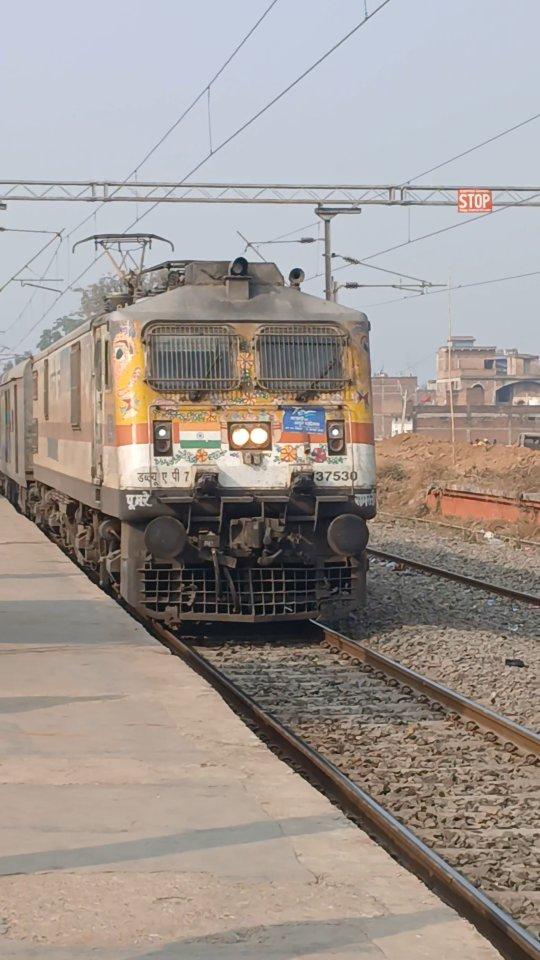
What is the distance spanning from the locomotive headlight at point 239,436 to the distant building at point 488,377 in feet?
257

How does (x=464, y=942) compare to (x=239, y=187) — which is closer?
(x=464, y=942)

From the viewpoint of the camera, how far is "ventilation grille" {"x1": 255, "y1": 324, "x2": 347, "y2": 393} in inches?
499

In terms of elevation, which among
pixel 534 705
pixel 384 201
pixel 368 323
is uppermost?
pixel 384 201

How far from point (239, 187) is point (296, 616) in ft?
51.2

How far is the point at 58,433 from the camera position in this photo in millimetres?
17672

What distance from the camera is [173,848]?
556 cm

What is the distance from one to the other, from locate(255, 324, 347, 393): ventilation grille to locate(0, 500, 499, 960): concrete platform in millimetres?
4114

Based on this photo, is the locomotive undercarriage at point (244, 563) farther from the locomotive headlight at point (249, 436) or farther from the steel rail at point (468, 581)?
the steel rail at point (468, 581)

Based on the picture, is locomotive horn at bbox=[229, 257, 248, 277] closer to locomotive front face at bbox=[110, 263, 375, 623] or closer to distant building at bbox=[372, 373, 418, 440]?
locomotive front face at bbox=[110, 263, 375, 623]

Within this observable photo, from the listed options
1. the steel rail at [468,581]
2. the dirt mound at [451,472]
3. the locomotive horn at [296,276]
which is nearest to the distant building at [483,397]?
the dirt mound at [451,472]

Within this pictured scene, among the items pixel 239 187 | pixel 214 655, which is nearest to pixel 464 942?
pixel 214 655

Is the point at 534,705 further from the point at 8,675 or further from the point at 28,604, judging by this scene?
the point at 28,604

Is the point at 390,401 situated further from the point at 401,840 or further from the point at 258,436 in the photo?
the point at 401,840

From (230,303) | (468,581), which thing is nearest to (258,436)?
(230,303)
